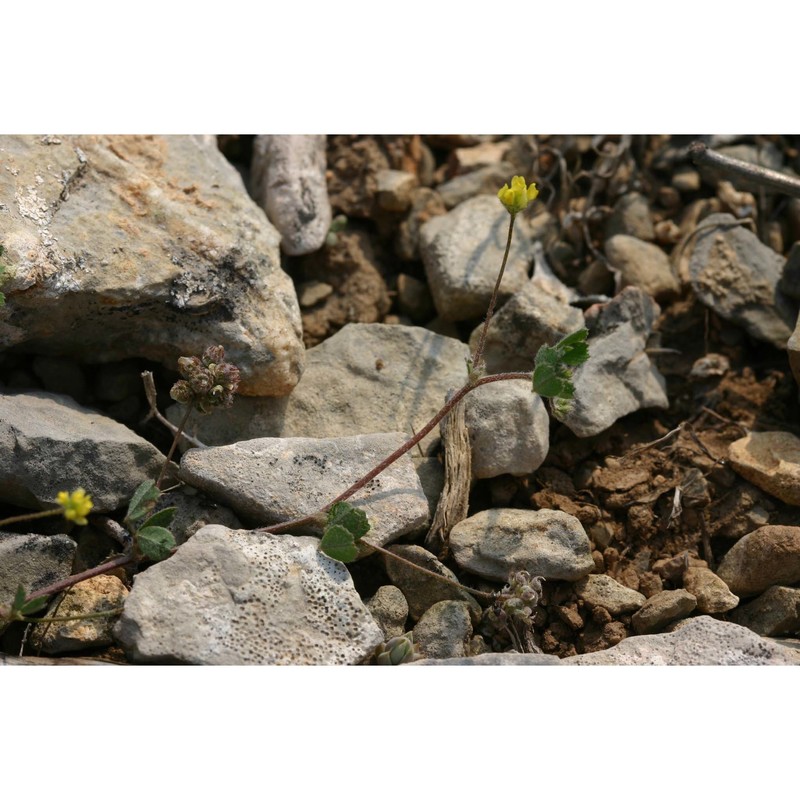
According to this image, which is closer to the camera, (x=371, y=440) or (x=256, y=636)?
(x=256, y=636)

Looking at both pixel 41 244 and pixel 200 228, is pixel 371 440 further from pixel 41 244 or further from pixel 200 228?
pixel 41 244

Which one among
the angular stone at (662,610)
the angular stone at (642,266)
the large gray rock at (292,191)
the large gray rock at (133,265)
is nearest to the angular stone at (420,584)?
the angular stone at (662,610)

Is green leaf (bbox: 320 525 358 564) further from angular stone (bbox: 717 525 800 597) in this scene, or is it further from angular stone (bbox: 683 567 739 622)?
angular stone (bbox: 717 525 800 597)

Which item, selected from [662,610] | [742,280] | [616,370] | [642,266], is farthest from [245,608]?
[742,280]

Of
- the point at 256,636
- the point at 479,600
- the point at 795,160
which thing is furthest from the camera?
the point at 795,160

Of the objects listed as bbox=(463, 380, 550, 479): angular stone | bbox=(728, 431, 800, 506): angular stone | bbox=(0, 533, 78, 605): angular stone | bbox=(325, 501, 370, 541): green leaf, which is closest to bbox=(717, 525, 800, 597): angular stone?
bbox=(728, 431, 800, 506): angular stone

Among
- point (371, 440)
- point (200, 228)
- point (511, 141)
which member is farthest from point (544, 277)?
point (200, 228)

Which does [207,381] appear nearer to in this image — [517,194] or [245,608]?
[245,608]
